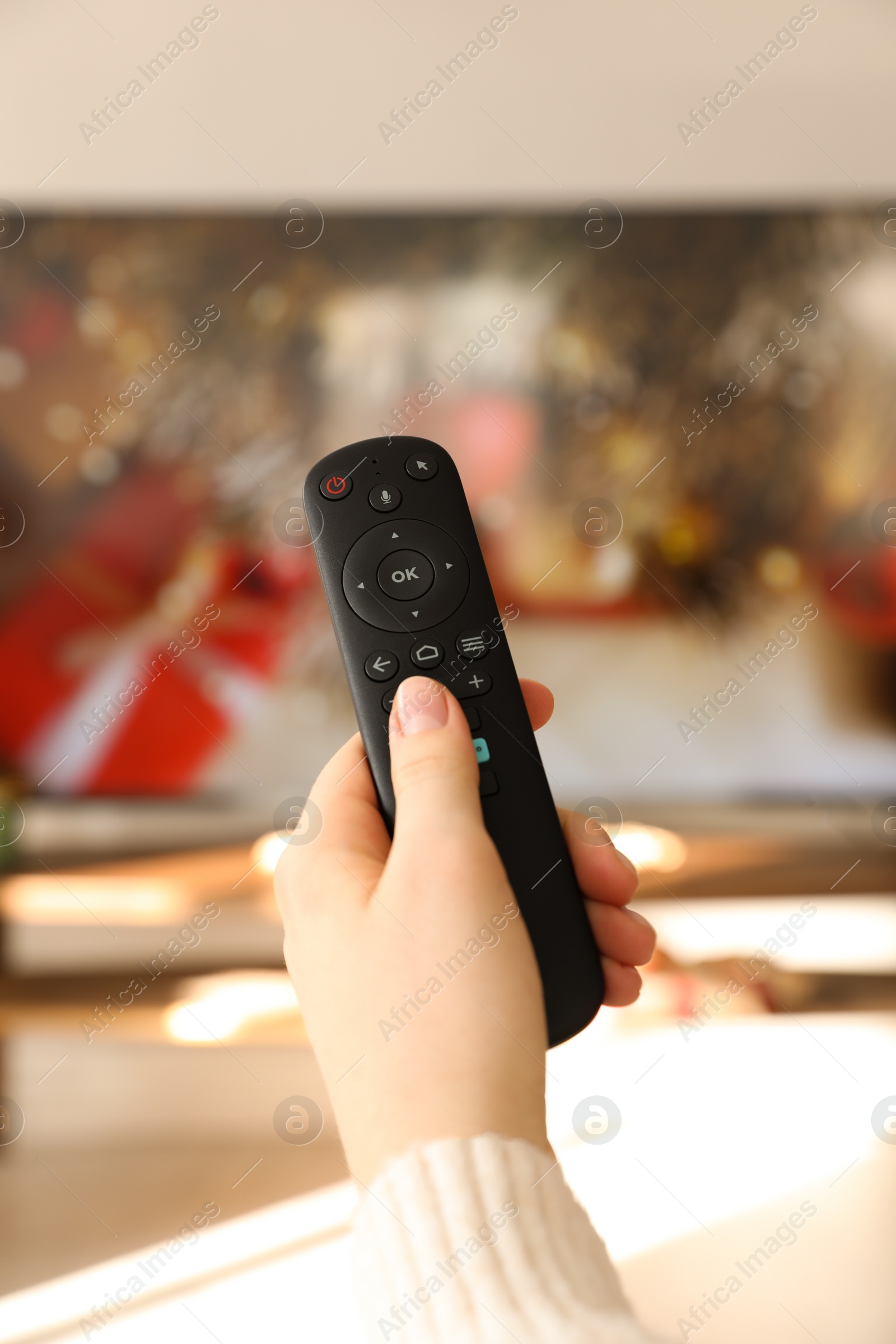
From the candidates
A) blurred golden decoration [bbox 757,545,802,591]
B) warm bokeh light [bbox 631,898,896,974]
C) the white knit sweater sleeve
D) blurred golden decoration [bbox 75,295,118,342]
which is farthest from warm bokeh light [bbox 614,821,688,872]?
blurred golden decoration [bbox 75,295,118,342]

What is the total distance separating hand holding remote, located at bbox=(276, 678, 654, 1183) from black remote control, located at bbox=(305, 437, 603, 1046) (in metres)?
0.02

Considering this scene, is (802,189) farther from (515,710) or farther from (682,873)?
(515,710)

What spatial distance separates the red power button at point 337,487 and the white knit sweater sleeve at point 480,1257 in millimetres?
339

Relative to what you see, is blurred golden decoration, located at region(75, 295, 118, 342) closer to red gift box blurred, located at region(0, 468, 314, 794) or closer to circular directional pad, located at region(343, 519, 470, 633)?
red gift box blurred, located at region(0, 468, 314, 794)

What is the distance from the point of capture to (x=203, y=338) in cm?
125

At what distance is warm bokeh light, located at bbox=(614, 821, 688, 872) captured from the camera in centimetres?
130

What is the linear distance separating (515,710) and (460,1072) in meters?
0.19

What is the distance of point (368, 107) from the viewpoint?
1268 mm

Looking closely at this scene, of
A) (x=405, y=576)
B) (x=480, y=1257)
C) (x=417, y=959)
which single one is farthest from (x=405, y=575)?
(x=480, y=1257)

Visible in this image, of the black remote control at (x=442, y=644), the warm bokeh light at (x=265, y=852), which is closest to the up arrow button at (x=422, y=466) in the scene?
the black remote control at (x=442, y=644)

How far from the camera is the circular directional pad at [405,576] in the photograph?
18.1 inches

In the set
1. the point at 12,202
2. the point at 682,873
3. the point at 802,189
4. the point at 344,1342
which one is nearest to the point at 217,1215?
the point at 344,1342

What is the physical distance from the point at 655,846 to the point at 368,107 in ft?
4.09

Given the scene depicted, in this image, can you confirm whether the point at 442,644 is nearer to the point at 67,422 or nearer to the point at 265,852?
the point at 265,852
